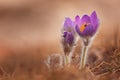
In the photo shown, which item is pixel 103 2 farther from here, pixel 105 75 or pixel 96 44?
pixel 105 75

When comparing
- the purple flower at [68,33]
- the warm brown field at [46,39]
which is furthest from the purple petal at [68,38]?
the warm brown field at [46,39]

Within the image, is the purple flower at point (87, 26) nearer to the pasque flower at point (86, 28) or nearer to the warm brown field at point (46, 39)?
the pasque flower at point (86, 28)

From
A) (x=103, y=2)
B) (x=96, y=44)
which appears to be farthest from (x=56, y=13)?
(x=96, y=44)

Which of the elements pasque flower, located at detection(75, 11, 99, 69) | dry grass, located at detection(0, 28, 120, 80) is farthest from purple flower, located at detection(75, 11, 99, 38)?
dry grass, located at detection(0, 28, 120, 80)

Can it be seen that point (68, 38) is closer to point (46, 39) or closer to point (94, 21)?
point (94, 21)

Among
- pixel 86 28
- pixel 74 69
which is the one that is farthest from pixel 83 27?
pixel 74 69

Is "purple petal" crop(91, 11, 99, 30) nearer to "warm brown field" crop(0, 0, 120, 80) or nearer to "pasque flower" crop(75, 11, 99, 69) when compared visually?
"pasque flower" crop(75, 11, 99, 69)
